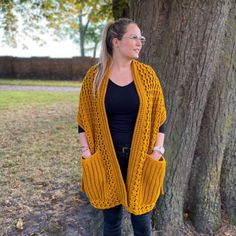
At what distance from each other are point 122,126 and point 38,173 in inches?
117

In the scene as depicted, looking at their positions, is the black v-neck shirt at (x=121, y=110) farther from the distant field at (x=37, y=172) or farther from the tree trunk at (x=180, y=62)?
the distant field at (x=37, y=172)

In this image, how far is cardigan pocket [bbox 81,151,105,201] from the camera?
2.92m

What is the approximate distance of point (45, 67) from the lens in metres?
24.7

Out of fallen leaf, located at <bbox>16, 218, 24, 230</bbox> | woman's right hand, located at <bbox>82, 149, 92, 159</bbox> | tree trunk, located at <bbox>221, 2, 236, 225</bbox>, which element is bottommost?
fallen leaf, located at <bbox>16, 218, 24, 230</bbox>

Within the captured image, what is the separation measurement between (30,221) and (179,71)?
2187 mm

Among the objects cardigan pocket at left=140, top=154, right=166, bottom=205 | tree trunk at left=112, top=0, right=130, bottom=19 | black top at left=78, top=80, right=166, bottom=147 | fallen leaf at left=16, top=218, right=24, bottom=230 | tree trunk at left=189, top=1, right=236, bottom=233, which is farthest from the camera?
tree trunk at left=112, top=0, right=130, bottom=19

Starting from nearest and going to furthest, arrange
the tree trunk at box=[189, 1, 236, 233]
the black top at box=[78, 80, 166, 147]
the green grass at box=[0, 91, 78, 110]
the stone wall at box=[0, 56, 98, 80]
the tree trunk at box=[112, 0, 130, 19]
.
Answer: the black top at box=[78, 80, 166, 147]
the tree trunk at box=[189, 1, 236, 233]
the tree trunk at box=[112, 0, 130, 19]
the green grass at box=[0, 91, 78, 110]
the stone wall at box=[0, 56, 98, 80]

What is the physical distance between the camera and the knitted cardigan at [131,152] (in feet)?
9.23

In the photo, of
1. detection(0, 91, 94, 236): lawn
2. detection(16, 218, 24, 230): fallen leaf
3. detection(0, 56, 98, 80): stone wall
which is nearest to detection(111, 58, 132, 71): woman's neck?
detection(0, 91, 94, 236): lawn

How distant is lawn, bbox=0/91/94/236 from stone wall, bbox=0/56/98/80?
1419cm

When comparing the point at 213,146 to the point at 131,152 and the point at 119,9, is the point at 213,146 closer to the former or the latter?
the point at 131,152

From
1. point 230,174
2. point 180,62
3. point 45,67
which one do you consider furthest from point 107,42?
point 45,67

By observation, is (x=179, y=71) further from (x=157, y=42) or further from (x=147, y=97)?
(x=147, y=97)

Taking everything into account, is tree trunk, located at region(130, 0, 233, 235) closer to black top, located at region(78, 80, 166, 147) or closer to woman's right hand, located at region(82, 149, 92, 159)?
black top, located at region(78, 80, 166, 147)
